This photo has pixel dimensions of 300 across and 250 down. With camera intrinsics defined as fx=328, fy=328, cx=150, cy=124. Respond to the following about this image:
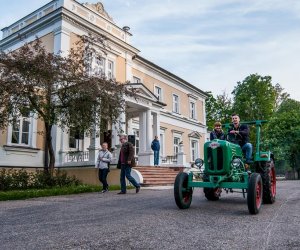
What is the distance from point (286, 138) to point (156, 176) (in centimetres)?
1789

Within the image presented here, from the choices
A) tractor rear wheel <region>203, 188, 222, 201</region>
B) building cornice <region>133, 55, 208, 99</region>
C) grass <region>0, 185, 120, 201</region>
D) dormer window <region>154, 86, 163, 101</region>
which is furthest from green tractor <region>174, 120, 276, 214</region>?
dormer window <region>154, 86, 163, 101</region>

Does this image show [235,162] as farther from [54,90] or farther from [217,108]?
[217,108]

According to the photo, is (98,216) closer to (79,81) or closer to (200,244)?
(200,244)

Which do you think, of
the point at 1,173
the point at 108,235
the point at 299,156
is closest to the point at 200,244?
the point at 108,235

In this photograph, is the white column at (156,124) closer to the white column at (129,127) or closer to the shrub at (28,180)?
the white column at (129,127)

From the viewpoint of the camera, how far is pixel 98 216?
5.98 m

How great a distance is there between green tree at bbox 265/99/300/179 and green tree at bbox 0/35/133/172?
20605 millimetres

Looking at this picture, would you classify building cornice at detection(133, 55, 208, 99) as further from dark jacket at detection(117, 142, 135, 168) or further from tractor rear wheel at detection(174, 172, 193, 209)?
tractor rear wheel at detection(174, 172, 193, 209)

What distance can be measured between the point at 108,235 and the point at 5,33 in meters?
20.3

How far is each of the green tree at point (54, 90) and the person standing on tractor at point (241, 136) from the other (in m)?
6.06

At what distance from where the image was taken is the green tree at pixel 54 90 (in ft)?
37.1

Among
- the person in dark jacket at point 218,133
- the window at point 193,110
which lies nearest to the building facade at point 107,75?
the window at point 193,110

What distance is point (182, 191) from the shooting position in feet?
21.6

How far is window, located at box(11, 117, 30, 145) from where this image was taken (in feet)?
50.5
